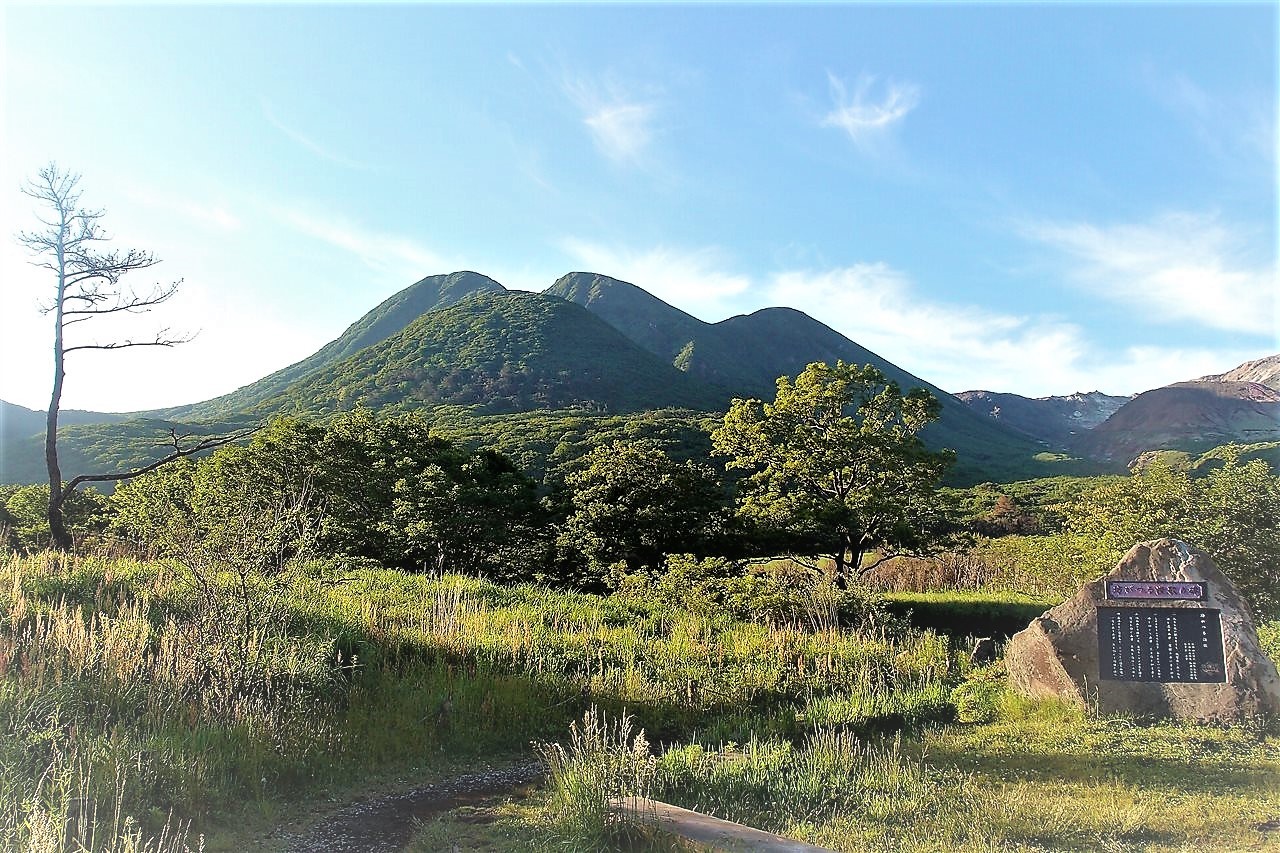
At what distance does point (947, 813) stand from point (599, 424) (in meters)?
65.2

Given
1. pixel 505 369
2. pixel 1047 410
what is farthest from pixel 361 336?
pixel 1047 410

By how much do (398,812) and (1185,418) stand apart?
118161mm

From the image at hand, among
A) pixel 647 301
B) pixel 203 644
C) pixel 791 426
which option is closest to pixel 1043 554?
pixel 791 426

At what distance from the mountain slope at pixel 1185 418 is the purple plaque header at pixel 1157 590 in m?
85.8

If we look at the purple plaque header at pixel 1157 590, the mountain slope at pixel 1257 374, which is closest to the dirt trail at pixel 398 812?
the purple plaque header at pixel 1157 590

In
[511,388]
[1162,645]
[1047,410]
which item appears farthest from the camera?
[1047,410]

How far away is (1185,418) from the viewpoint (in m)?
96.3

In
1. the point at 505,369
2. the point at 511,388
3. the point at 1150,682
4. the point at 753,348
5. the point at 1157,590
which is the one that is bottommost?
the point at 1150,682

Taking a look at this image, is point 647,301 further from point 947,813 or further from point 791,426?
point 947,813

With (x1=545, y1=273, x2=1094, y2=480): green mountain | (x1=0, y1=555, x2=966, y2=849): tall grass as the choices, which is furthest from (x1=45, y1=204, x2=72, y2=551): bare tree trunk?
(x1=545, y1=273, x2=1094, y2=480): green mountain

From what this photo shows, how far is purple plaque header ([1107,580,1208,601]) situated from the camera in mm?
7203

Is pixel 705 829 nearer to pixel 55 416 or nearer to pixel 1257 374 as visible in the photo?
pixel 55 416

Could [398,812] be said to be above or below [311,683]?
below

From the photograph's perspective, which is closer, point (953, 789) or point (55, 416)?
point (953, 789)
